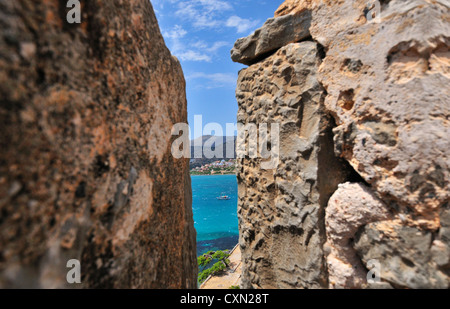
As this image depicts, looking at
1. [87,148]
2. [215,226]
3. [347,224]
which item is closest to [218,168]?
[215,226]

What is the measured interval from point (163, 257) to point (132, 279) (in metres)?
0.22

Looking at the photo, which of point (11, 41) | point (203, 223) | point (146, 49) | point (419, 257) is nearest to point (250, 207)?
point (419, 257)

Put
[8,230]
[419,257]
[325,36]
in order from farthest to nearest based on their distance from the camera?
[325,36]
[419,257]
[8,230]

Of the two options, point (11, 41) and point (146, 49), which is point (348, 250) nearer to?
point (146, 49)

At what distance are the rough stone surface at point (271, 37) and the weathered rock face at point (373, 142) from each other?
1.4 inches

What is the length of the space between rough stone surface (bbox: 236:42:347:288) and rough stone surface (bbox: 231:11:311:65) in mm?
99

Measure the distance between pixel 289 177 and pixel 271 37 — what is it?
124cm

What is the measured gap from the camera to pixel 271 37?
7.30ft

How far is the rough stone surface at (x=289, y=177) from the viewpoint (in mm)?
1851

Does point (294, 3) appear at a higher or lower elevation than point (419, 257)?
higher

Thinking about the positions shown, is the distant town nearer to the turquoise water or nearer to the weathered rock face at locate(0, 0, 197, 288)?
the turquoise water

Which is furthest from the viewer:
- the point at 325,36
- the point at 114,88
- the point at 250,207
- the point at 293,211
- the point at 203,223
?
the point at 203,223

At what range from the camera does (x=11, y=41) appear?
53cm

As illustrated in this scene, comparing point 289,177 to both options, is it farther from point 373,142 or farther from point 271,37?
point 271,37
